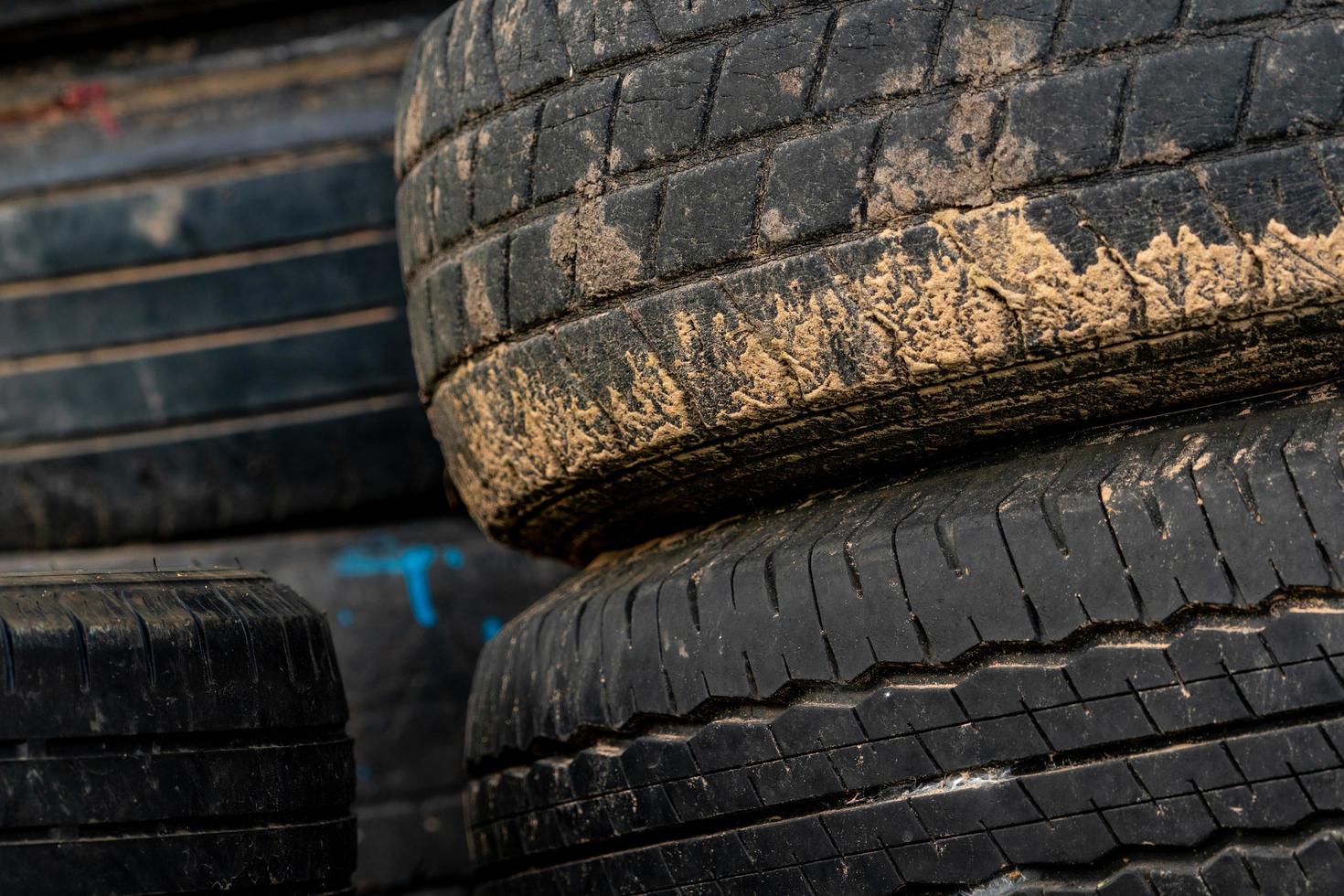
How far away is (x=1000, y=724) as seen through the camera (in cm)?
92

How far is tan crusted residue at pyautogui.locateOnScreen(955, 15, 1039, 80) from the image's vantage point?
3.05ft

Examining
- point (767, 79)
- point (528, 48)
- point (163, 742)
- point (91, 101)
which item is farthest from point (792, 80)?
point (91, 101)

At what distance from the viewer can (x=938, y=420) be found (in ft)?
3.34

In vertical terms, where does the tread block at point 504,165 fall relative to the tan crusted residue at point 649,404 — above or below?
above

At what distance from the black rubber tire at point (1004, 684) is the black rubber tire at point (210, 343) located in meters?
0.63

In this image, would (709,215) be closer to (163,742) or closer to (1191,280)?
(1191,280)

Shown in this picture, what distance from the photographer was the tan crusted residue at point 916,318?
0.90 m

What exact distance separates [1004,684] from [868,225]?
0.32 metres

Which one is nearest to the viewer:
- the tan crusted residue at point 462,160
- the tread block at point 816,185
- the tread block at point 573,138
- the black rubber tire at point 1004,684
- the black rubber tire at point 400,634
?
the black rubber tire at point 1004,684

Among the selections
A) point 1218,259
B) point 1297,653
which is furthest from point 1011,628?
point 1218,259

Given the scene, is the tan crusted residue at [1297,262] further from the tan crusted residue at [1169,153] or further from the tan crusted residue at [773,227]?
the tan crusted residue at [773,227]

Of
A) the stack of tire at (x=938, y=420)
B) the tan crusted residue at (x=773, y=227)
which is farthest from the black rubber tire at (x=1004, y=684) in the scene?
the tan crusted residue at (x=773, y=227)

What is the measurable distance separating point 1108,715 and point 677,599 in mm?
335

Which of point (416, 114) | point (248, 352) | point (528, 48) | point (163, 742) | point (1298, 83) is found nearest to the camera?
point (1298, 83)
